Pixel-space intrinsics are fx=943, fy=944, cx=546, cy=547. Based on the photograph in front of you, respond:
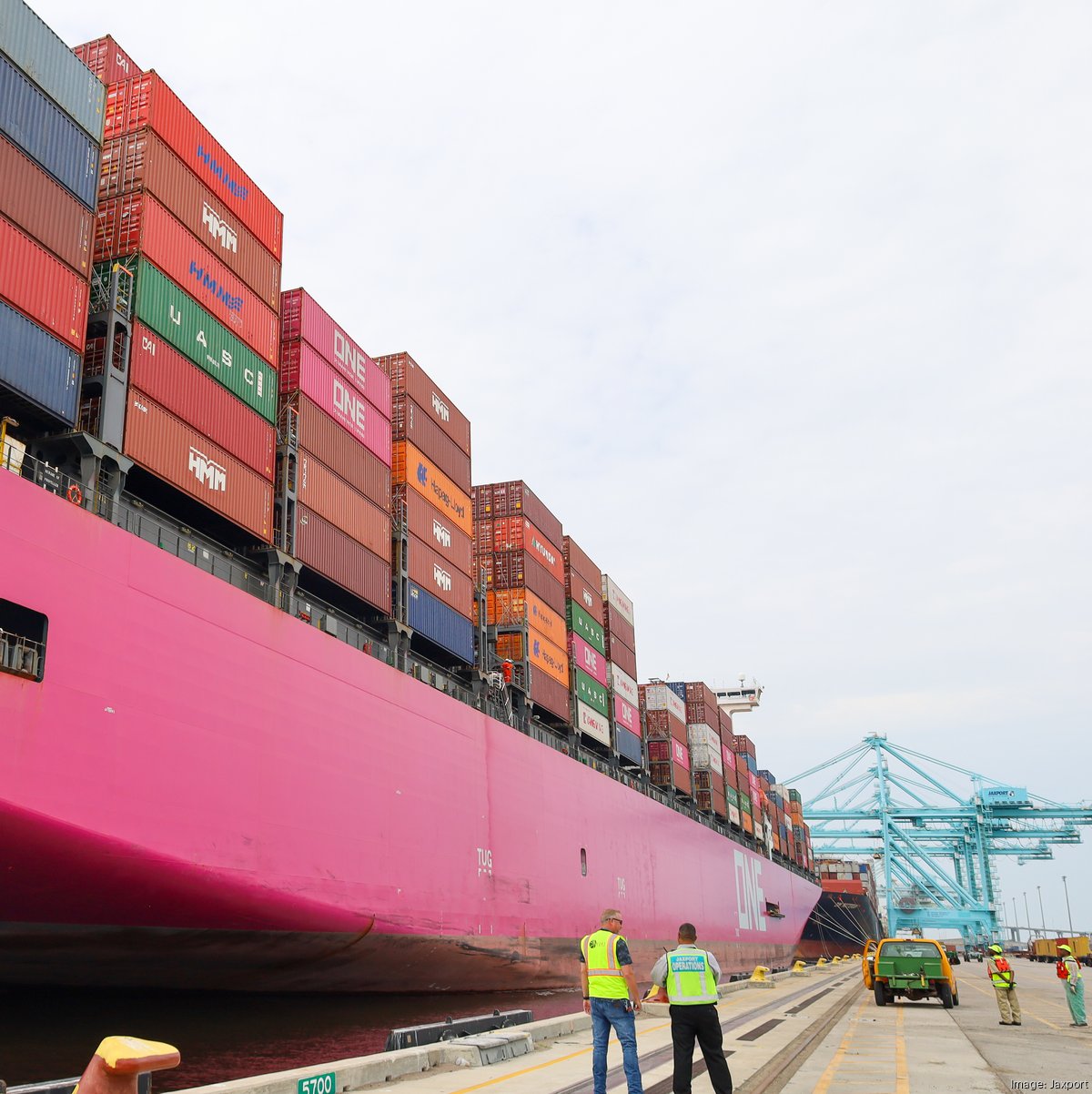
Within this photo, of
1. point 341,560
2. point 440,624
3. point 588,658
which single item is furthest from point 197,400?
point 588,658

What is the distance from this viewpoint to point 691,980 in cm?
713

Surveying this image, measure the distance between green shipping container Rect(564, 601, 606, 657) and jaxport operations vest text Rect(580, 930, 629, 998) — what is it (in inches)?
1039

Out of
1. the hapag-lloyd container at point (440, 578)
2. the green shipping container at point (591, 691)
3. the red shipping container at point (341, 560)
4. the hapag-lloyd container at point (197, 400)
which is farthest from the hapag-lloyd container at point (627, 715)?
the hapag-lloyd container at point (197, 400)

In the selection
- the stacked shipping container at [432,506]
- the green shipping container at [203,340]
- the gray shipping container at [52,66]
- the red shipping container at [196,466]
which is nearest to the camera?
the gray shipping container at [52,66]

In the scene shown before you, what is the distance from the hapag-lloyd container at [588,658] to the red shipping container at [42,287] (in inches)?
864

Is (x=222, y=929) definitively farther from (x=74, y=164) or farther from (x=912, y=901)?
(x=912, y=901)

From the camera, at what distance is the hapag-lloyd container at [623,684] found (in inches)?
1512

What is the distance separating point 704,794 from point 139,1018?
39.1 meters

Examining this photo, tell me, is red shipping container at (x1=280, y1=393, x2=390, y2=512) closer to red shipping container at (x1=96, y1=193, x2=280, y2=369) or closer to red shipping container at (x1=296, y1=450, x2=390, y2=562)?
red shipping container at (x1=296, y1=450, x2=390, y2=562)

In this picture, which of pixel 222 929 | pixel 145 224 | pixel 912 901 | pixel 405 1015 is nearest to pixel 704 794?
pixel 405 1015

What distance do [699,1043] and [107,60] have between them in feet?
61.9

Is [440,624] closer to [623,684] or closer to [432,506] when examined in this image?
[432,506]

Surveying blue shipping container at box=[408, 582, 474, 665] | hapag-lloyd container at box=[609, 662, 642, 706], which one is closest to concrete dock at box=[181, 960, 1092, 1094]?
blue shipping container at box=[408, 582, 474, 665]

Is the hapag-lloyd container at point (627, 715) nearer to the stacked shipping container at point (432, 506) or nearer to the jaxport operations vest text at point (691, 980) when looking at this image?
the stacked shipping container at point (432, 506)
